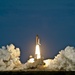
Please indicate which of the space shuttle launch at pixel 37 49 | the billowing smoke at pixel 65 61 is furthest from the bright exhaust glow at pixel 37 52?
the billowing smoke at pixel 65 61

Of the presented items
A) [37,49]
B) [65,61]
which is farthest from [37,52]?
[65,61]

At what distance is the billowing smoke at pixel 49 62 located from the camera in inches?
5625

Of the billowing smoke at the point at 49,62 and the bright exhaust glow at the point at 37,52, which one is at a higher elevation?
the bright exhaust glow at the point at 37,52

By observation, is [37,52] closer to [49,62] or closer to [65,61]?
[49,62]

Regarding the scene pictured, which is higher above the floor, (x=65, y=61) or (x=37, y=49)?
(x=37, y=49)

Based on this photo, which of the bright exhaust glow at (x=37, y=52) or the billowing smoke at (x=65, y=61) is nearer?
the billowing smoke at (x=65, y=61)

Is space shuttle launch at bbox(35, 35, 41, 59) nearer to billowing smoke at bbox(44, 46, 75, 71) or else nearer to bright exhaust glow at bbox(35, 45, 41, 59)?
bright exhaust glow at bbox(35, 45, 41, 59)

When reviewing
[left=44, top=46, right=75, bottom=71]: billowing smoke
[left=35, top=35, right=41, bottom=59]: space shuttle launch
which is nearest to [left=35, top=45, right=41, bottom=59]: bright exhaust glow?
[left=35, top=35, right=41, bottom=59]: space shuttle launch

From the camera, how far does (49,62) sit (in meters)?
147

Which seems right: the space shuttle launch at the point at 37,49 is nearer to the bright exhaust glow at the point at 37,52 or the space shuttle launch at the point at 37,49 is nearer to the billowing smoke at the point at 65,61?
the bright exhaust glow at the point at 37,52

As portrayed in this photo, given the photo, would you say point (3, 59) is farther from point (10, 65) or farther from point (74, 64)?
point (74, 64)

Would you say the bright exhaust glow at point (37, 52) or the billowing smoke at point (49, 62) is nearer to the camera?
the billowing smoke at point (49, 62)

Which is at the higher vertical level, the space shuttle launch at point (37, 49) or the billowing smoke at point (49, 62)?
the space shuttle launch at point (37, 49)

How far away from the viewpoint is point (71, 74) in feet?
440
